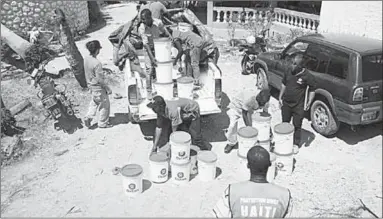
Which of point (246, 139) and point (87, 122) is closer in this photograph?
point (246, 139)

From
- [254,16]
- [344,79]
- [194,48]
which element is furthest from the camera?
[254,16]

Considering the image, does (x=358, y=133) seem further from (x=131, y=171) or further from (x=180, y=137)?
(x=131, y=171)

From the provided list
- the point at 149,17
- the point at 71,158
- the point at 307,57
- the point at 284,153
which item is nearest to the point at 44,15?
the point at 149,17

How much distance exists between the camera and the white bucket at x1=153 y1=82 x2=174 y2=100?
268 inches

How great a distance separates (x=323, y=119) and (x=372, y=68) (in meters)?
1.18

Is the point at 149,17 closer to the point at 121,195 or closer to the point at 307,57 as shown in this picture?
the point at 307,57

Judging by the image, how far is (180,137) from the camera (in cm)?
564

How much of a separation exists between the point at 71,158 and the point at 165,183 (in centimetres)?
184

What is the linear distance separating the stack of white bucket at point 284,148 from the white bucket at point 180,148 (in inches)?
50.9

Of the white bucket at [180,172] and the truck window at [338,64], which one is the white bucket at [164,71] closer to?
the white bucket at [180,172]

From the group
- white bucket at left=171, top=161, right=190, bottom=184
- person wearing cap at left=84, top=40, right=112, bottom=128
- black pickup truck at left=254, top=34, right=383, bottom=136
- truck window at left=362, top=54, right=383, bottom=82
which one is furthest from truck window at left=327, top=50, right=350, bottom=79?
person wearing cap at left=84, top=40, right=112, bottom=128

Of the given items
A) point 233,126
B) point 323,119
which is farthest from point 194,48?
point 323,119

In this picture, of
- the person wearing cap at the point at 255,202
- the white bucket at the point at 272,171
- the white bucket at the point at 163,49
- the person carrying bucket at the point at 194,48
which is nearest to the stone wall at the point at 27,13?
the person carrying bucket at the point at 194,48

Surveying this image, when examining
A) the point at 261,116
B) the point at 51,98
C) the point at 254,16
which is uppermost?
the point at 254,16
